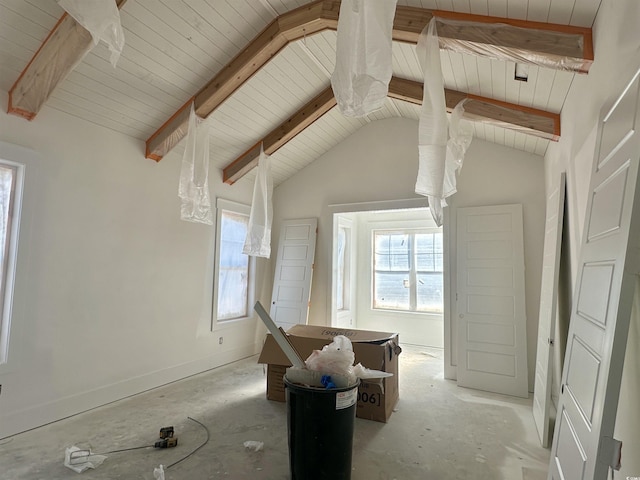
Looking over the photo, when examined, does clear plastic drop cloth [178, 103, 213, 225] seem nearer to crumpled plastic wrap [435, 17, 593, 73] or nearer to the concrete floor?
the concrete floor

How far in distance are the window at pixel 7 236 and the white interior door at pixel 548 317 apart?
13.3ft

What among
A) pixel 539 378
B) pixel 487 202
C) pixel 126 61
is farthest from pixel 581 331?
pixel 126 61

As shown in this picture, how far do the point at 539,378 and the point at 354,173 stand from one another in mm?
3167

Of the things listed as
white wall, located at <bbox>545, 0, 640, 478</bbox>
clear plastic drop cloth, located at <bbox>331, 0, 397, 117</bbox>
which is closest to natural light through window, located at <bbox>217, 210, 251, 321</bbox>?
clear plastic drop cloth, located at <bbox>331, 0, 397, 117</bbox>

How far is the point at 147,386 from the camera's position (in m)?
3.47

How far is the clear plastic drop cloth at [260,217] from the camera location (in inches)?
160

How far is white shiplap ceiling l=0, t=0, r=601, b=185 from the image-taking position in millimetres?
2139

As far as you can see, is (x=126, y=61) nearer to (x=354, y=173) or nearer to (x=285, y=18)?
(x=285, y=18)

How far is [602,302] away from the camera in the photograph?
1306mm

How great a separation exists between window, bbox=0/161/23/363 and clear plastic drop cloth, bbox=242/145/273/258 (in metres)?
2.08

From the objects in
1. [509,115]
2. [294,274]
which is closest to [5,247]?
[294,274]

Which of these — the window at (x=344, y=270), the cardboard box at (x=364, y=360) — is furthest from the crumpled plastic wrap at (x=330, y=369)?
the window at (x=344, y=270)

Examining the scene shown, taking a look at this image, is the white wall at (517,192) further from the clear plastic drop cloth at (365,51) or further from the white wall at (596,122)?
the clear plastic drop cloth at (365,51)

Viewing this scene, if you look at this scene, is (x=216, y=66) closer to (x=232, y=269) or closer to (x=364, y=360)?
(x=232, y=269)
